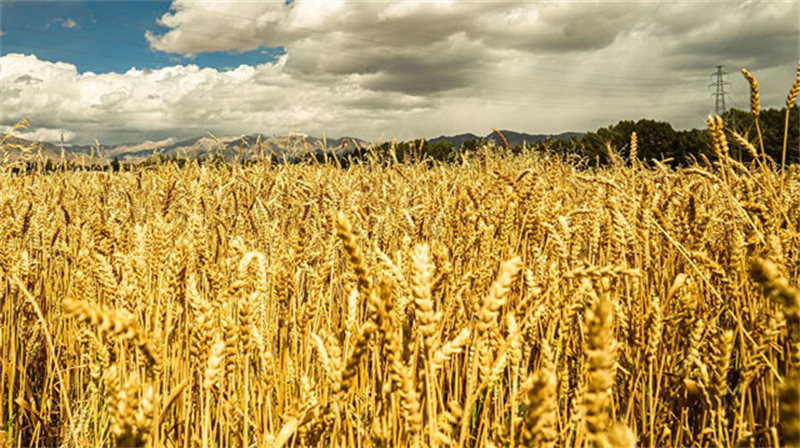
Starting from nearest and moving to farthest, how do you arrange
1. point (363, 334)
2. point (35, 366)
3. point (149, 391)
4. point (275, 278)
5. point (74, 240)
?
point (149, 391), point (363, 334), point (275, 278), point (35, 366), point (74, 240)

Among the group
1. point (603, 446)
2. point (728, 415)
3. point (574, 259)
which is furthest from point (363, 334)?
point (728, 415)

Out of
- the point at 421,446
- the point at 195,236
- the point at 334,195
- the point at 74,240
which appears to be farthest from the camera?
the point at 334,195

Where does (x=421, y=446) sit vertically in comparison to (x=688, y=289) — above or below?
below

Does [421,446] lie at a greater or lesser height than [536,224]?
lesser

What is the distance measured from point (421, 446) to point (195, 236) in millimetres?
1133

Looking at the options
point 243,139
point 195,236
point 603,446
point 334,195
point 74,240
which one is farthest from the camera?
point 243,139

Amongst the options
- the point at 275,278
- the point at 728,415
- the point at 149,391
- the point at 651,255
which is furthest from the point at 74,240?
the point at 728,415

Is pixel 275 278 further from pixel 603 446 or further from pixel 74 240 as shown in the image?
pixel 74 240

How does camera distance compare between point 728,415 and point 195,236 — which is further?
point 728,415

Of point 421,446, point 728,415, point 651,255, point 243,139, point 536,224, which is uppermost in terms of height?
point 243,139

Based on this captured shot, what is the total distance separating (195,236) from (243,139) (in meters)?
4.07

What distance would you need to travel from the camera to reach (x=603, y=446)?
60 cm

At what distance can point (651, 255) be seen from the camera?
7.61ft

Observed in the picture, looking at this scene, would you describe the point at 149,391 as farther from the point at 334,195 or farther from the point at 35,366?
the point at 334,195
